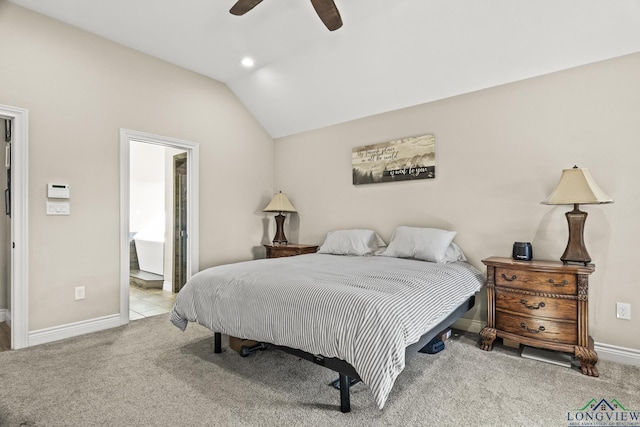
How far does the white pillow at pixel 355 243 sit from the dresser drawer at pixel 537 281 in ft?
4.23

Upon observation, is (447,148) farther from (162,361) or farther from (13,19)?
(13,19)

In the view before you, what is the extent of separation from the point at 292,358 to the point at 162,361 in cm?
96

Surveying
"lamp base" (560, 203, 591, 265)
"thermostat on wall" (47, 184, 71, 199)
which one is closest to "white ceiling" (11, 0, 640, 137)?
"lamp base" (560, 203, 591, 265)

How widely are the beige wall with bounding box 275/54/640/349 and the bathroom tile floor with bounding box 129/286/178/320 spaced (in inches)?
98.1

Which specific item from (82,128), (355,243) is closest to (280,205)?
(355,243)

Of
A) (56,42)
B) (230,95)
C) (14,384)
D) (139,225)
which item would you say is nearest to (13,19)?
(56,42)

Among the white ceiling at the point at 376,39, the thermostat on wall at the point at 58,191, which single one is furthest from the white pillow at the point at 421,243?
the thermostat on wall at the point at 58,191

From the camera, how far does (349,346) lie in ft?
5.56

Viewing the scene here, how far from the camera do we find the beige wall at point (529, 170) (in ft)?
8.36

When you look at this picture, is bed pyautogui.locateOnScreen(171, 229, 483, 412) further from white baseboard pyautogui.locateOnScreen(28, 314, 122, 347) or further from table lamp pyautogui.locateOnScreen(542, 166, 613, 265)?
white baseboard pyautogui.locateOnScreen(28, 314, 122, 347)

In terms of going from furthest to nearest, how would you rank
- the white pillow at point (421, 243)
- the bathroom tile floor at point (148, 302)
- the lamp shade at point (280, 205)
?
the lamp shade at point (280, 205)
the bathroom tile floor at point (148, 302)
the white pillow at point (421, 243)

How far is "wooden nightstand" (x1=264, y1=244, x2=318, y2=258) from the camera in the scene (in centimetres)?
426

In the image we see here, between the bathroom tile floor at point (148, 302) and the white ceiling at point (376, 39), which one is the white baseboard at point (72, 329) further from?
the white ceiling at point (376, 39)

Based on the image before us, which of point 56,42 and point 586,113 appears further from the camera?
point 56,42
